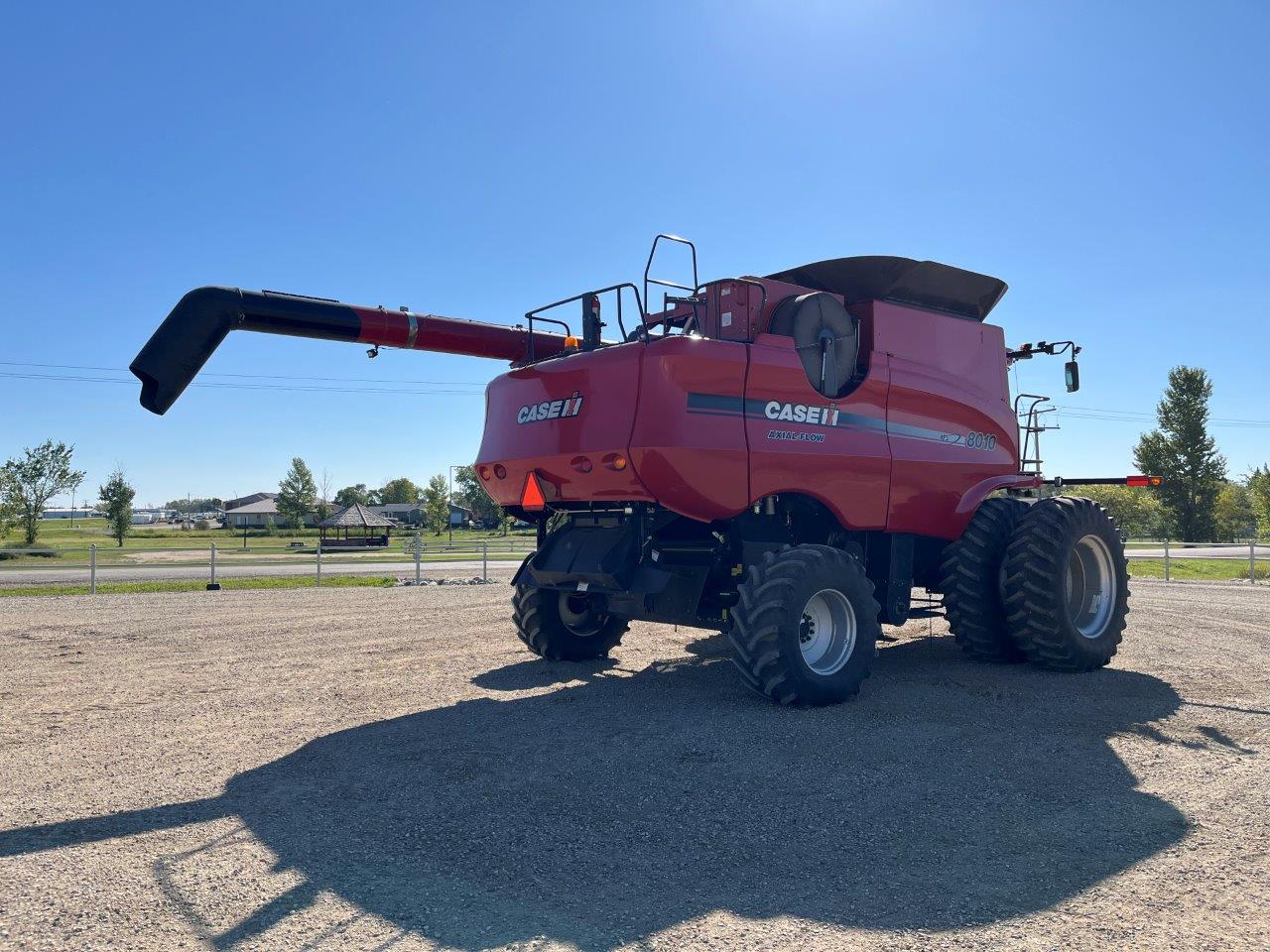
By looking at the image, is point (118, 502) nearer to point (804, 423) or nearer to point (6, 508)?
point (6, 508)

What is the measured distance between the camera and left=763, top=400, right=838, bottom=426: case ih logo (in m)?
7.42

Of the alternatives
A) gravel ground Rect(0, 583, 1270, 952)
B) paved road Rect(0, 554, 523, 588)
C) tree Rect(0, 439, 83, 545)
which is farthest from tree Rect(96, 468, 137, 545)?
gravel ground Rect(0, 583, 1270, 952)

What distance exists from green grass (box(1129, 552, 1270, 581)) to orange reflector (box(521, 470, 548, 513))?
22621 mm

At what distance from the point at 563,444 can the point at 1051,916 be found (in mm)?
5015

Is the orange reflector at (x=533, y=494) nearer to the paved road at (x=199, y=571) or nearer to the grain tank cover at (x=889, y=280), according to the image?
the grain tank cover at (x=889, y=280)

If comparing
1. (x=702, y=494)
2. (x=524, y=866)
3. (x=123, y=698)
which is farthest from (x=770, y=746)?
(x=123, y=698)

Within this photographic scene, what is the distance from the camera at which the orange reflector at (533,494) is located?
26.5ft

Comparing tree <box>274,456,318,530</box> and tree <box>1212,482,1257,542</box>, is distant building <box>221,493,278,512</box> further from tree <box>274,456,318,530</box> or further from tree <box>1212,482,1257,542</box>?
tree <box>1212,482,1257,542</box>

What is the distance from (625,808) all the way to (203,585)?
19.0m

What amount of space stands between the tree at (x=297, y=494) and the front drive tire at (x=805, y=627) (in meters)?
76.4

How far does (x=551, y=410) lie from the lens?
7.80 m

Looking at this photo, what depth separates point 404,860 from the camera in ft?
13.6

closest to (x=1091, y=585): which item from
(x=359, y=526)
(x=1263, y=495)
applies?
(x=1263, y=495)

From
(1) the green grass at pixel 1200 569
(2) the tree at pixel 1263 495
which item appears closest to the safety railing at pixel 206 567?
(1) the green grass at pixel 1200 569
